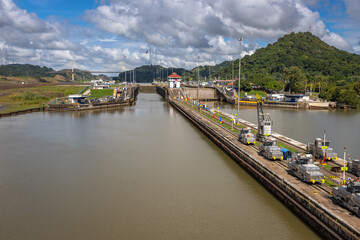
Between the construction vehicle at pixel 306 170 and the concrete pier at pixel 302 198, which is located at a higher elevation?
the construction vehicle at pixel 306 170

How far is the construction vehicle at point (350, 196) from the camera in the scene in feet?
49.9

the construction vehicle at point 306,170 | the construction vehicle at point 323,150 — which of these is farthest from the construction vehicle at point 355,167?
the construction vehicle at point 306,170

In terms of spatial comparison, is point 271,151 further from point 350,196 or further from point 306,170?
point 350,196

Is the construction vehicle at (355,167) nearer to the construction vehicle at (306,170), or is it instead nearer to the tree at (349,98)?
the construction vehicle at (306,170)

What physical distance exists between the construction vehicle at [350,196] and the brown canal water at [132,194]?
248 cm

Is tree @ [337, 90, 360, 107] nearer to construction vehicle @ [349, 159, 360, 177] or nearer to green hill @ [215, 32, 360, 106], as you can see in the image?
green hill @ [215, 32, 360, 106]

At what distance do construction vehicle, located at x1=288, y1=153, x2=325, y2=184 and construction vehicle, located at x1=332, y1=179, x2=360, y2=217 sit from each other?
2723 millimetres

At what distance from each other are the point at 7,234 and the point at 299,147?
27.6 metres

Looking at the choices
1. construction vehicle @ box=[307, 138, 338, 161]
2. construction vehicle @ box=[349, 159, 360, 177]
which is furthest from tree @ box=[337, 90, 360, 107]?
construction vehicle @ box=[349, 159, 360, 177]

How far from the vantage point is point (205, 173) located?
27453 mm

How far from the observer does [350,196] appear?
15.7 m

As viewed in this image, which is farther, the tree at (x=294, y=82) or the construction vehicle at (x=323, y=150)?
the tree at (x=294, y=82)

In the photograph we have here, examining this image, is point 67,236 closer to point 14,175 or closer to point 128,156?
point 14,175

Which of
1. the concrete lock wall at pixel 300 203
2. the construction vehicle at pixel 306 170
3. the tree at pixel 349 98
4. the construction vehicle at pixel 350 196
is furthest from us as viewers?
the tree at pixel 349 98
